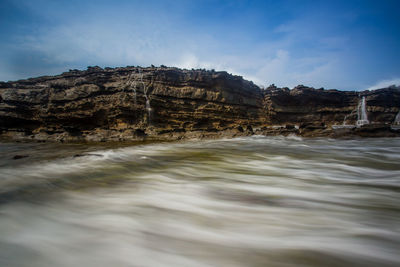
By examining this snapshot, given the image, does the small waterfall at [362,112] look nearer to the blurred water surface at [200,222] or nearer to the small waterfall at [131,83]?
the small waterfall at [131,83]

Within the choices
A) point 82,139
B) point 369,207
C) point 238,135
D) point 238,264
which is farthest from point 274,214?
point 82,139

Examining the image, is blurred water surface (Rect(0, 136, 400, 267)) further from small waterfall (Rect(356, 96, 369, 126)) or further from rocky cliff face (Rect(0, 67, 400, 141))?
small waterfall (Rect(356, 96, 369, 126))

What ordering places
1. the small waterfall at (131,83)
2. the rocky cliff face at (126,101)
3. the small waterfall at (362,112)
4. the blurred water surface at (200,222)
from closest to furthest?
the blurred water surface at (200,222), the rocky cliff face at (126,101), the small waterfall at (131,83), the small waterfall at (362,112)

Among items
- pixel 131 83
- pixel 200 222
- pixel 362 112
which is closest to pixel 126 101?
pixel 131 83

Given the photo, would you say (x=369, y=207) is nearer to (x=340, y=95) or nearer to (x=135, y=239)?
(x=135, y=239)

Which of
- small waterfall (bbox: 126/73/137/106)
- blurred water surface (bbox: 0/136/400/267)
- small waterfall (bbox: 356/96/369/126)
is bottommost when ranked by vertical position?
blurred water surface (bbox: 0/136/400/267)

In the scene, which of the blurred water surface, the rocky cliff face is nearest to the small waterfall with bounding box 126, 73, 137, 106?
the rocky cliff face

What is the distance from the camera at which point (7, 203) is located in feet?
4.98

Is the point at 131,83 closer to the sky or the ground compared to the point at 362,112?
closer to the sky

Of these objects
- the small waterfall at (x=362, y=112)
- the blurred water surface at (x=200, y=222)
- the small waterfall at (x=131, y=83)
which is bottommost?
the blurred water surface at (x=200, y=222)

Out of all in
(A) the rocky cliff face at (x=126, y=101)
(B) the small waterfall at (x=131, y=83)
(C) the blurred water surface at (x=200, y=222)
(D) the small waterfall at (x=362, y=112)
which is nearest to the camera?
(C) the blurred water surface at (x=200, y=222)

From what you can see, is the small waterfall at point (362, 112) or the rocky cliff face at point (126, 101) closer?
the rocky cliff face at point (126, 101)

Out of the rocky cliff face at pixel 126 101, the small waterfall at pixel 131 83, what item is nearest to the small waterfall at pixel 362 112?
the rocky cliff face at pixel 126 101

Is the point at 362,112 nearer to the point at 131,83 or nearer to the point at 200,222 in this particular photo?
the point at 131,83
